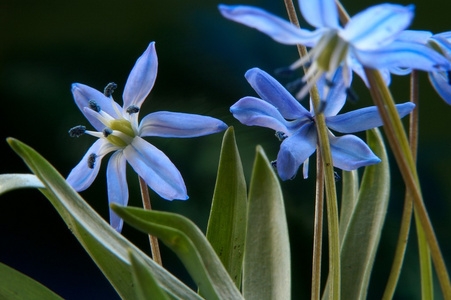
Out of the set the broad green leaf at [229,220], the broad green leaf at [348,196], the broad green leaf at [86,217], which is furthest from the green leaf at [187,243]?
the broad green leaf at [348,196]

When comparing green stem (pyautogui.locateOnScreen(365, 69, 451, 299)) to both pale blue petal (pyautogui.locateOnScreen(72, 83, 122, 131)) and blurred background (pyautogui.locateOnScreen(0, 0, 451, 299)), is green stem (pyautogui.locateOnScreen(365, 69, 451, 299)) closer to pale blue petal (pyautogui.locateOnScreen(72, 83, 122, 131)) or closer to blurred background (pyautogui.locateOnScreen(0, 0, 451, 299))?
pale blue petal (pyautogui.locateOnScreen(72, 83, 122, 131))

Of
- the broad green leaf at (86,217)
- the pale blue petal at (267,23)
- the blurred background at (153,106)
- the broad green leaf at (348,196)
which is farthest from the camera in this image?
the blurred background at (153,106)

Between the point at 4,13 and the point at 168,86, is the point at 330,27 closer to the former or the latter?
the point at 168,86

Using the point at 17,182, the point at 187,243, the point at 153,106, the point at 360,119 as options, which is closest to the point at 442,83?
the point at 360,119

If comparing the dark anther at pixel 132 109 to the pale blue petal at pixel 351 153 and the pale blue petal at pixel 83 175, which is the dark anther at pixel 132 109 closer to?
the pale blue petal at pixel 83 175

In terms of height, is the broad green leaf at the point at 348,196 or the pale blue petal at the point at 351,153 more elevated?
the pale blue petal at the point at 351,153

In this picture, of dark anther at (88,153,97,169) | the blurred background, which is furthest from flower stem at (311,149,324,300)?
the blurred background

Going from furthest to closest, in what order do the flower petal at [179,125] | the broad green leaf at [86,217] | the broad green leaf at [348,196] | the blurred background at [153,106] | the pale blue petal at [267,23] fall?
1. the blurred background at [153,106]
2. the broad green leaf at [348,196]
3. the flower petal at [179,125]
4. the broad green leaf at [86,217]
5. the pale blue petal at [267,23]
